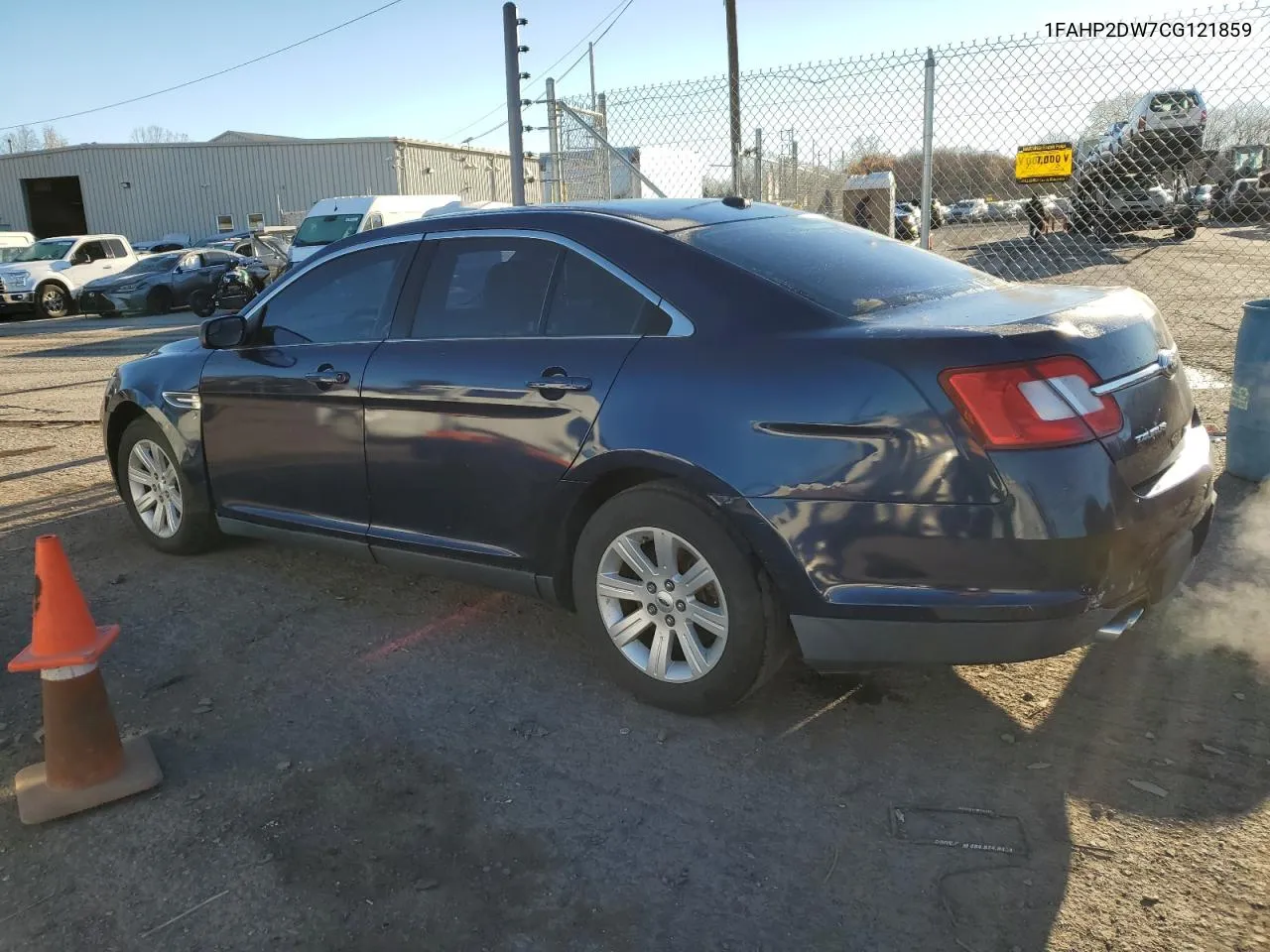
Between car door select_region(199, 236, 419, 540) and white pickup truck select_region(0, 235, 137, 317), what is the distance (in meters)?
20.5

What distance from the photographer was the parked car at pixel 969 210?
8919 mm

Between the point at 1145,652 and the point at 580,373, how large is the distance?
90.1 inches

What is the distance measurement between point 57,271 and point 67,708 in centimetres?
2285

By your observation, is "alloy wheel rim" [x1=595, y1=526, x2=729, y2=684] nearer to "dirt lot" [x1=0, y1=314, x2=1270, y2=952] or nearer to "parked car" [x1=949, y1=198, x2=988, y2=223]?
"dirt lot" [x1=0, y1=314, x2=1270, y2=952]

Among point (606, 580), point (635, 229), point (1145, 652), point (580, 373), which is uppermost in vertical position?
point (635, 229)

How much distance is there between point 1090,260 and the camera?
1486cm

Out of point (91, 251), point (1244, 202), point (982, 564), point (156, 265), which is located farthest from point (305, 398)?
point (91, 251)

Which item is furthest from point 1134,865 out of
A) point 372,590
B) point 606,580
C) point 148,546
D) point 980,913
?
point 148,546

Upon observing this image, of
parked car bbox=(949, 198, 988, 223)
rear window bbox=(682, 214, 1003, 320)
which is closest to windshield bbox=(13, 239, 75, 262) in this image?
parked car bbox=(949, 198, 988, 223)

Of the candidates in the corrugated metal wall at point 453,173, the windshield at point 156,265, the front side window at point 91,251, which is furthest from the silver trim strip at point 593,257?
the corrugated metal wall at point 453,173

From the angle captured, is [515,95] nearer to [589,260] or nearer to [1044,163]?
[1044,163]

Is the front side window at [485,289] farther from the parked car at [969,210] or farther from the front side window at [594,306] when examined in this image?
the parked car at [969,210]

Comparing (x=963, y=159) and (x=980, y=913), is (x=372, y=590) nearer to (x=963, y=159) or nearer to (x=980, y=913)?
(x=980, y=913)

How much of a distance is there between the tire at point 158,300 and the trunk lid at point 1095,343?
2087 cm
